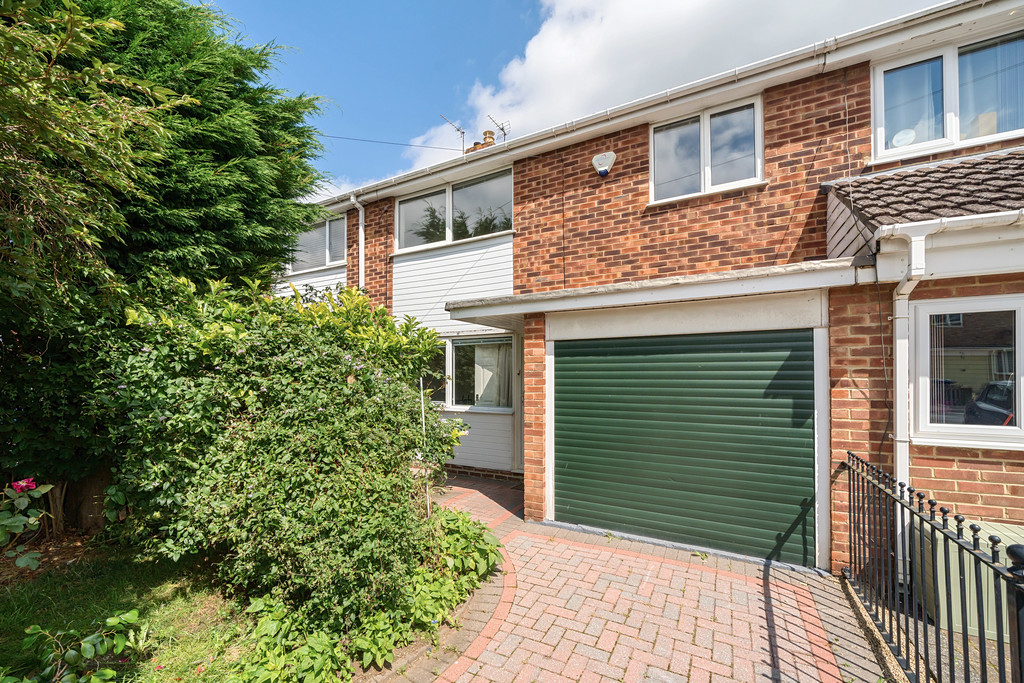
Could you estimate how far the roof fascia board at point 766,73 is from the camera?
180 inches

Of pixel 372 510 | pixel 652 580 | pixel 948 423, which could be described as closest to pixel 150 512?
pixel 372 510

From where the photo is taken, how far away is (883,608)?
10.8ft

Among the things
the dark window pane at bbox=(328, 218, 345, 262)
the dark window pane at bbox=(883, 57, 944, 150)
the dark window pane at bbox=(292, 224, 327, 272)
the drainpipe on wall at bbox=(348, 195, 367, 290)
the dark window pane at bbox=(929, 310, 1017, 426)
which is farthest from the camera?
the dark window pane at bbox=(292, 224, 327, 272)

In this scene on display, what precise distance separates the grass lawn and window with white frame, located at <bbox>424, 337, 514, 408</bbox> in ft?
14.4

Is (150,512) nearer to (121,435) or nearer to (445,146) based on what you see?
(121,435)

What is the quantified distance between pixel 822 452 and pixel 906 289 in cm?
169

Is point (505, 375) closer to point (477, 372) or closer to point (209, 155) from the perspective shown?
Result: point (477, 372)

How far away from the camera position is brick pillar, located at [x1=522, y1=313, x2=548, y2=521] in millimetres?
5637

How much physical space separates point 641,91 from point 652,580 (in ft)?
20.5

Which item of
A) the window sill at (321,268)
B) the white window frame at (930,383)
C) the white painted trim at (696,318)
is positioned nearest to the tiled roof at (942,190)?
the white window frame at (930,383)

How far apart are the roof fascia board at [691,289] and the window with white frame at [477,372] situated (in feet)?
6.89

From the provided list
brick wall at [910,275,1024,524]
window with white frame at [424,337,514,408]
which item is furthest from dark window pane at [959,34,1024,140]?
window with white frame at [424,337,514,408]

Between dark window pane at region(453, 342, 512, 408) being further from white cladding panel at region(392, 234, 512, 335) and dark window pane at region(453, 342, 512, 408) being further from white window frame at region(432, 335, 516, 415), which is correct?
white cladding panel at region(392, 234, 512, 335)

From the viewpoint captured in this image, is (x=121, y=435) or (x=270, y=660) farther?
(x=121, y=435)
